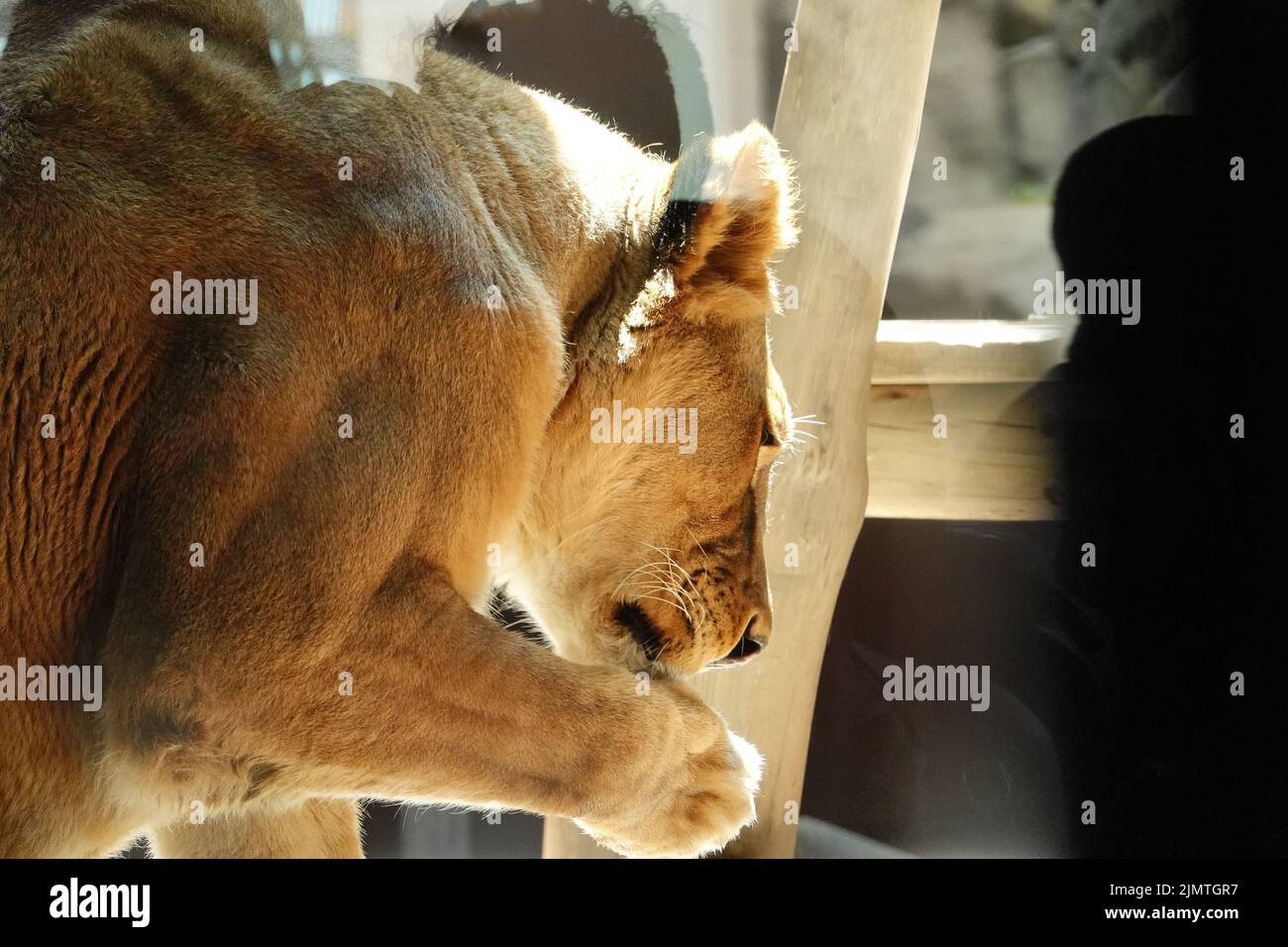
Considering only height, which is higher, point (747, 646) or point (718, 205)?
point (718, 205)

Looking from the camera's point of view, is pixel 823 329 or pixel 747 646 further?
pixel 823 329

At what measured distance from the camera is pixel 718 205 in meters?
2.05

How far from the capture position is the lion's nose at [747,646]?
7.56ft

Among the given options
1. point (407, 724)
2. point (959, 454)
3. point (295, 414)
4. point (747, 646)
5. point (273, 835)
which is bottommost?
point (273, 835)

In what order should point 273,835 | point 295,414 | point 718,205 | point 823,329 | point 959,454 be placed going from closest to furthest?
point 295,414 < point 718,205 < point 273,835 < point 823,329 < point 959,454

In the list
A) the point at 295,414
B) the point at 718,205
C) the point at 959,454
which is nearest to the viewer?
the point at 295,414

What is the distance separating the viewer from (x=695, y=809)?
6.87 ft

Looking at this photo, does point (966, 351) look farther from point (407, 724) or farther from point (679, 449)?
point (407, 724)

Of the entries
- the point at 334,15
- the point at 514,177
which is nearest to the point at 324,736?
the point at 514,177

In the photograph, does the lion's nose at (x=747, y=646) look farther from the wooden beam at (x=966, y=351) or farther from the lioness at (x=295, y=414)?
the wooden beam at (x=966, y=351)

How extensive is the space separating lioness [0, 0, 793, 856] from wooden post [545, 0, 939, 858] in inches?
21.7

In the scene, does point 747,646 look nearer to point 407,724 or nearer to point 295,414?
point 407,724

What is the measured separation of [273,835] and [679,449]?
100 cm

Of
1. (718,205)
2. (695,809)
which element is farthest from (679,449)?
(695,809)
